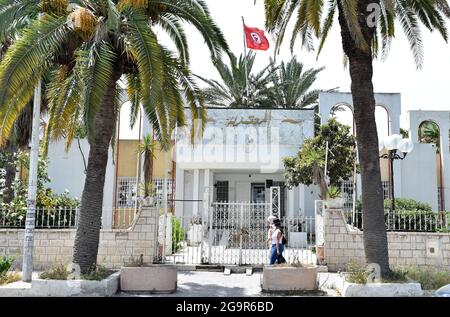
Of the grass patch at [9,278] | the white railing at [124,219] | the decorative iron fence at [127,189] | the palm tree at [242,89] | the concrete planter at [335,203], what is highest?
the palm tree at [242,89]

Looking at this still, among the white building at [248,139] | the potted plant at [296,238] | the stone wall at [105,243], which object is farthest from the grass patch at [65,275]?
the white building at [248,139]

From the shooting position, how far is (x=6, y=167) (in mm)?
16297

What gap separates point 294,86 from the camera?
28.1 m

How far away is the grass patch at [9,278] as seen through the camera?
10.1m

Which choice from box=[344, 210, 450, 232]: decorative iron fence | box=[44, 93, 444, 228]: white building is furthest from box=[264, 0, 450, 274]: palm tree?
box=[44, 93, 444, 228]: white building

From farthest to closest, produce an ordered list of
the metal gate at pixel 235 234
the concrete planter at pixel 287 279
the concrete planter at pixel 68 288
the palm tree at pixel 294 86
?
the palm tree at pixel 294 86 → the metal gate at pixel 235 234 → the concrete planter at pixel 287 279 → the concrete planter at pixel 68 288

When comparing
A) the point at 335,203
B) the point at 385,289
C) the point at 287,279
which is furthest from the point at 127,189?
the point at 385,289

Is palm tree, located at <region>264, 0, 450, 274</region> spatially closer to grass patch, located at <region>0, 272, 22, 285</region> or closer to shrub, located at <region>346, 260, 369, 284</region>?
shrub, located at <region>346, 260, 369, 284</region>

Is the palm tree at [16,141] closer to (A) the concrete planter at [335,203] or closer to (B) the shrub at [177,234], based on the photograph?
(B) the shrub at [177,234]

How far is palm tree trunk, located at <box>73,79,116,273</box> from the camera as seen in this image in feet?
32.5

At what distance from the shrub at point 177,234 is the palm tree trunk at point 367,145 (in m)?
7.60

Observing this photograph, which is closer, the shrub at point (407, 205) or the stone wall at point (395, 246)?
the stone wall at point (395, 246)

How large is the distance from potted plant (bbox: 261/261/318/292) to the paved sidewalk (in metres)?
0.21
